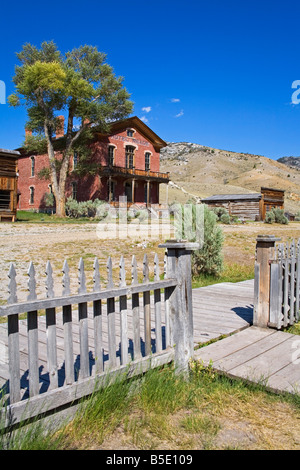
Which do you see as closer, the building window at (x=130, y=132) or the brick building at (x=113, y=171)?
the brick building at (x=113, y=171)

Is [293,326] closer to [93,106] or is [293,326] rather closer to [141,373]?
[141,373]

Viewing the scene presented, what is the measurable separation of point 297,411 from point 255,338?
4.66ft

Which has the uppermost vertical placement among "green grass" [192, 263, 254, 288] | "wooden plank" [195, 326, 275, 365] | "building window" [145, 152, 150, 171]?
"building window" [145, 152, 150, 171]

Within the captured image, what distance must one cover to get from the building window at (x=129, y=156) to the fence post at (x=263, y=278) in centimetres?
3372

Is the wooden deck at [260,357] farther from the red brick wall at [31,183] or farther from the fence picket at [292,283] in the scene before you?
the red brick wall at [31,183]

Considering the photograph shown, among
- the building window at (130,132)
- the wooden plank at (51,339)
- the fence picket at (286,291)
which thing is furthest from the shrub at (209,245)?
the building window at (130,132)

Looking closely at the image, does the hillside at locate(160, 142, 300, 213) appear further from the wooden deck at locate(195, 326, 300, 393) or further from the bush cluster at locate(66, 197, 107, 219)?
the wooden deck at locate(195, 326, 300, 393)

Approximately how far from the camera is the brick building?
34750 mm

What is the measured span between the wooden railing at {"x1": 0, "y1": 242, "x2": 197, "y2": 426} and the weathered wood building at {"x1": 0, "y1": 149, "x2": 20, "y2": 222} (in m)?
20.7

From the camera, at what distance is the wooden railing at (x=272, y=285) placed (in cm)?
442

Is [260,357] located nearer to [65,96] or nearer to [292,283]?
[292,283]

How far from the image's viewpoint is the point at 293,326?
485 centimetres

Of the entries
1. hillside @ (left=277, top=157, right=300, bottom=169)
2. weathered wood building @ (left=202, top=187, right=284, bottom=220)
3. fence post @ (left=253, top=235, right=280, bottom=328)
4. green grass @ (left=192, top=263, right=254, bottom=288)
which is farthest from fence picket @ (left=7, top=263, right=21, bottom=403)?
hillside @ (left=277, top=157, right=300, bottom=169)
